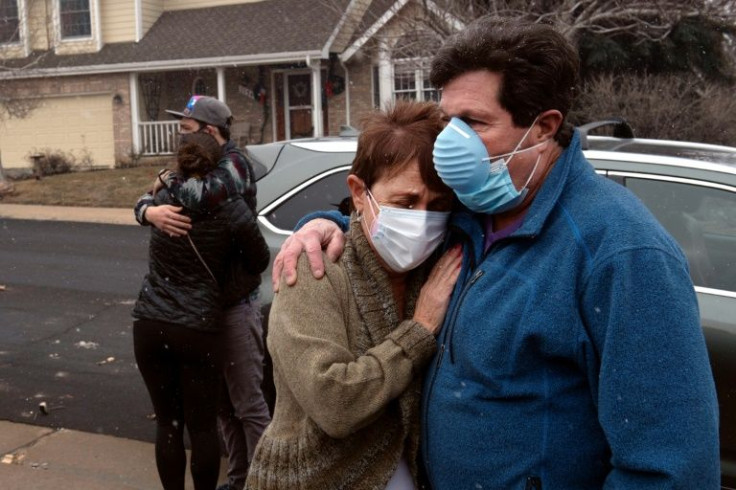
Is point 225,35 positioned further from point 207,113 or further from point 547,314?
point 547,314

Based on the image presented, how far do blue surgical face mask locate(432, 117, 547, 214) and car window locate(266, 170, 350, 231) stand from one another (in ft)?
7.76

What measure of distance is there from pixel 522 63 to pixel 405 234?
1.65 ft

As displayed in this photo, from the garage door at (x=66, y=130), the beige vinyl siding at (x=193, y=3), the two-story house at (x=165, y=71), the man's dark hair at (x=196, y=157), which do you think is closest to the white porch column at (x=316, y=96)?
the two-story house at (x=165, y=71)

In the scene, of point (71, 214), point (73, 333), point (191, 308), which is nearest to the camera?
point (191, 308)

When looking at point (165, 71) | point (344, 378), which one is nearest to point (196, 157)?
point (344, 378)

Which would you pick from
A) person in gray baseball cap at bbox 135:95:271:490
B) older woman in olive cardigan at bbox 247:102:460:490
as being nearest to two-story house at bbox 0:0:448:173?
person in gray baseball cap at bbox 135:95:271:490

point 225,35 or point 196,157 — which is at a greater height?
point 225,35

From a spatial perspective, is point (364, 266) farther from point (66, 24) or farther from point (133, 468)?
point (66, 24)

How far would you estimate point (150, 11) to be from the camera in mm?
24297

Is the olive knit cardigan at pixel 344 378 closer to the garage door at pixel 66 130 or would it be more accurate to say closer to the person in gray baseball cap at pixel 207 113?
the person in gray baseball cap at pixel 207 113

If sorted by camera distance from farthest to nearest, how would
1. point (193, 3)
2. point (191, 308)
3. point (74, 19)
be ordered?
point (74, 19), point (193, 3), point (191, 308)

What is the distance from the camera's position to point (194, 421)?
3619 millimetres

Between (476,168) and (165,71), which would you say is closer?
(476,168)

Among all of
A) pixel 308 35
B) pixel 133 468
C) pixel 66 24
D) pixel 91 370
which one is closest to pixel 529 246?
pixel 133 468
